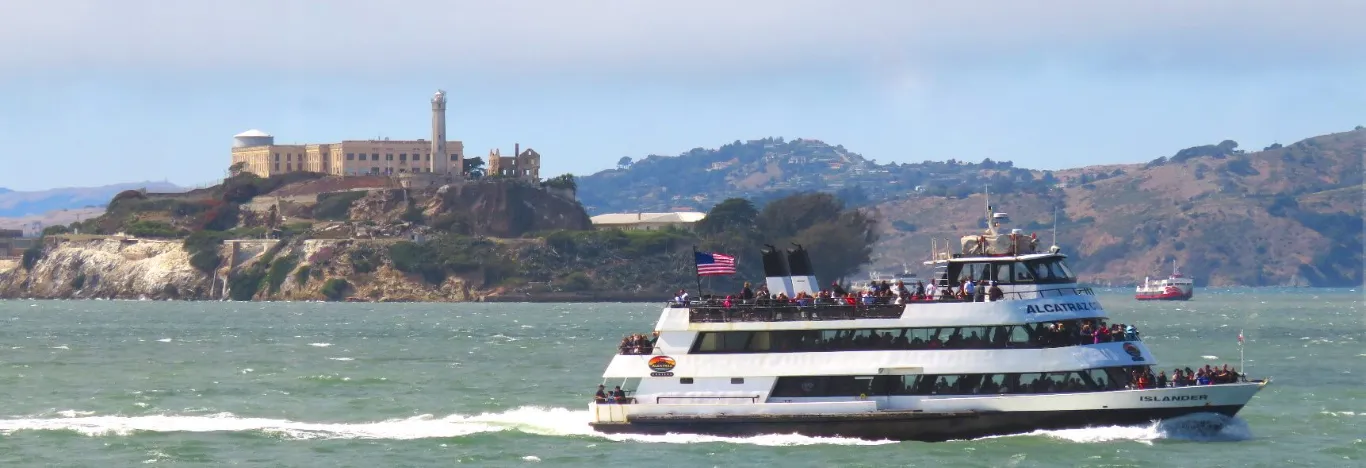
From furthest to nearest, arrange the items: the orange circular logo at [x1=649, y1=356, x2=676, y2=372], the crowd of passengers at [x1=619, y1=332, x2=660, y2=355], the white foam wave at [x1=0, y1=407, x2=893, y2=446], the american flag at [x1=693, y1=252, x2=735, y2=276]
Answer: the white foam wave at [x1=0, y1=407, x2=893, y2=446], the american flag at [x1=693, y1=252, x2=735, y2=276], the crowd of passengers at [x1=619, y1=332, x2=660, y2=355], the orange circular logo at [x1=649, y1=356, x2=676, y2=372]

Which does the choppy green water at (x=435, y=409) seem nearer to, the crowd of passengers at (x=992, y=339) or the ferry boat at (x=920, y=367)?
the ferry boat at (x=920, y=367)

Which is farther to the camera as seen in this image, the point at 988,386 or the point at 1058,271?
the point at 1058,271

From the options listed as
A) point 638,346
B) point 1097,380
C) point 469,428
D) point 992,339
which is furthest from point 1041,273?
point 469,428

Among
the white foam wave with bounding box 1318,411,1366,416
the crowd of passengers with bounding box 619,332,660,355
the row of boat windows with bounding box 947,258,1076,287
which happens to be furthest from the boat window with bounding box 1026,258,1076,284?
the white foam wave with bounding box 1318,411,1366,416

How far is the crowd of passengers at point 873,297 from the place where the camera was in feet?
149

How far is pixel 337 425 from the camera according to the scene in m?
53.8

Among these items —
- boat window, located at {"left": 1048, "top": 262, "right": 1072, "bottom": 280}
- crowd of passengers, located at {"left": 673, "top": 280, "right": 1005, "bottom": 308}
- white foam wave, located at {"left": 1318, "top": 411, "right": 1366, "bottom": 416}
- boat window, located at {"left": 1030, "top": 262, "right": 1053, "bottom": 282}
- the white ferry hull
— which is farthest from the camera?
white foam wave, located at {"left": 1318, "top": 411, "right": 1366, "bottom": 416}

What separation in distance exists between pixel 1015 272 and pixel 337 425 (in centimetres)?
1884

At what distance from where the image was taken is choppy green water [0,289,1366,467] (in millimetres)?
44750

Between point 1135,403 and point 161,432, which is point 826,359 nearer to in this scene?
point 1135,403

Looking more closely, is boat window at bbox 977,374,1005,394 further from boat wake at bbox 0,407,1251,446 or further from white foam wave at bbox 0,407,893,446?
white foam wave at bbox 0,407,893,446

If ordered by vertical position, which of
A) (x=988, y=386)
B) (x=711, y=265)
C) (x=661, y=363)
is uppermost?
(x=711, y=265)

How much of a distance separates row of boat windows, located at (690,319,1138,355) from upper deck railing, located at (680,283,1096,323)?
1.12 ft

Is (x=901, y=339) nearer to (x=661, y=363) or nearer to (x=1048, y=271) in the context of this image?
(x=1048, y=271)
